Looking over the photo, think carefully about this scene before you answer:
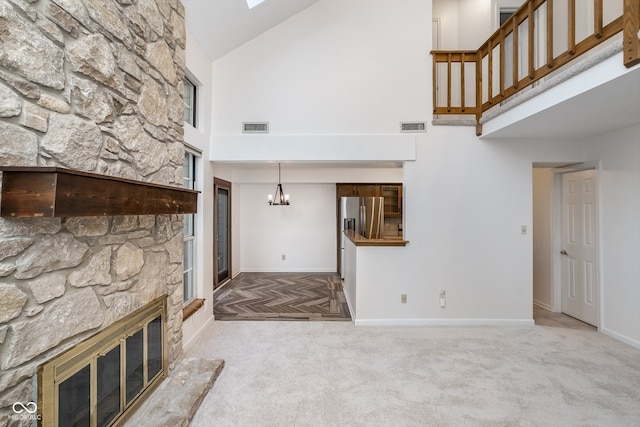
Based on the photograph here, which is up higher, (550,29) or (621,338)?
(550,29)

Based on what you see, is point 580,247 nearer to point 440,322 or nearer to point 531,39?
point 440,322

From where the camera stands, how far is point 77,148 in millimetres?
1446

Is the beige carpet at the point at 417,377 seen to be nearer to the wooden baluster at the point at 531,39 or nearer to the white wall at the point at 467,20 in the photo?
the wooden baluster at the point at 531,39

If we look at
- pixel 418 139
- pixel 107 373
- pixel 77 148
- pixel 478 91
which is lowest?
pixel 107 373

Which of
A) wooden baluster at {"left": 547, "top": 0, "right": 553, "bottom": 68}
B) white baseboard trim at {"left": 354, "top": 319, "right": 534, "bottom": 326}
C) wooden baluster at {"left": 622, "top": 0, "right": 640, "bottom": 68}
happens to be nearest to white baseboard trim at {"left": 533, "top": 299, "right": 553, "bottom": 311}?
white baseboard trim at {"left": 354, "top": 319, "right": 534, "bottom": 326}

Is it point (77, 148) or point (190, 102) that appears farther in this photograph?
point (190, 102)

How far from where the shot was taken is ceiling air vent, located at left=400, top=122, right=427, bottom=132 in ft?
11.6

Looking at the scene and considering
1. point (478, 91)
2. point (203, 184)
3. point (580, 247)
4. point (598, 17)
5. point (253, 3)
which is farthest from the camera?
point (580, 247)

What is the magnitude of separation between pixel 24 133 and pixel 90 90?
1.50 feet

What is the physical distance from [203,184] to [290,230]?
11.3 ft

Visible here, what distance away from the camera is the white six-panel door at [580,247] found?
3500 millimetres

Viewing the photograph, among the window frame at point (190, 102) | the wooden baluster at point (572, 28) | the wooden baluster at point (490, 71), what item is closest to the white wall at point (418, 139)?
the window frame at point (190, 102)

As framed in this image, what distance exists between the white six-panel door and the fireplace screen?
479cm

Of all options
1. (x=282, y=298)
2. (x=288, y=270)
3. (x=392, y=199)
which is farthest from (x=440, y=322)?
(x=288, y=270)
